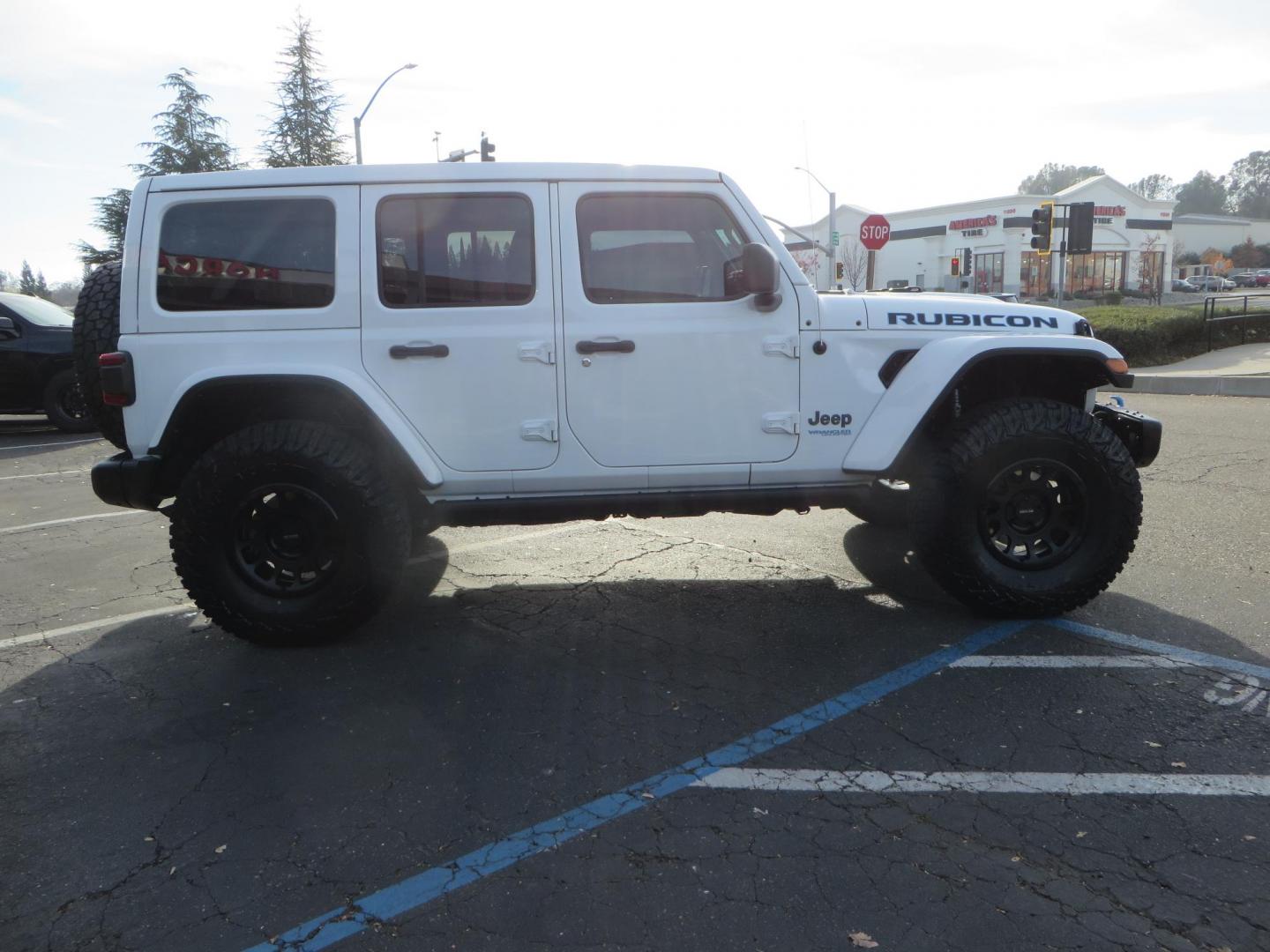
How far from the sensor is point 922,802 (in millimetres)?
2850

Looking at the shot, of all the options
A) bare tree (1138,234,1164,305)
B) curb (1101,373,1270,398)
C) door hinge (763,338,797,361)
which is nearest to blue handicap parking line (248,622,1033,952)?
door hinge (763,338,797,361)

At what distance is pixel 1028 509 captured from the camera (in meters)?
4.42

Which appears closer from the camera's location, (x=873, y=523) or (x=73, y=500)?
(x=873, y=523)

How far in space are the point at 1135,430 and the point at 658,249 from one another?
2570 millimetres

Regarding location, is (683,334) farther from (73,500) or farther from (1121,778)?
(73,500)

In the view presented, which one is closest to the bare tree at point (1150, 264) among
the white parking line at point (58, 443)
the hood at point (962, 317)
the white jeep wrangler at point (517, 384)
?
the white parking line at point (58, 443)

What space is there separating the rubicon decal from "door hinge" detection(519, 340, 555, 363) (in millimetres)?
1607

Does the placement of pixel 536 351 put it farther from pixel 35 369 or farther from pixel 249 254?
pixel 35 369

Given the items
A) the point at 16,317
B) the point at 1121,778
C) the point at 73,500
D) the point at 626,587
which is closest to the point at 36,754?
the point at 626,587

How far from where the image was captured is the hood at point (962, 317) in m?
A: 4.37

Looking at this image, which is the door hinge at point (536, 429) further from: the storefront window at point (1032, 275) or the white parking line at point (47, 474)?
the storefront window at point (1032, 275)

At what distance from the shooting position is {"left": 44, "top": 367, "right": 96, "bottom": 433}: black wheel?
11.8 metres

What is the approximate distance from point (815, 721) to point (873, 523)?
301 cm

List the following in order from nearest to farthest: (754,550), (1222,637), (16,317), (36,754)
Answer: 1. (36,754)
2. (1222,637)
3. (754,550)
4. (16,317)
